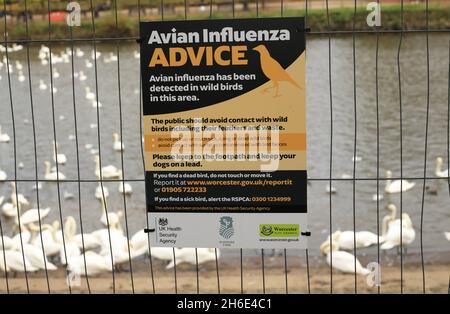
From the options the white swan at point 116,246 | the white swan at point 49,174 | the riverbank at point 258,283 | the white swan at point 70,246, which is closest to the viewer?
the riverbank at point 258,283

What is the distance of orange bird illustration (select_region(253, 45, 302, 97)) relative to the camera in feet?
10.8

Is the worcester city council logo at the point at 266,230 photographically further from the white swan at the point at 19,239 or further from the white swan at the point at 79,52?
the white swan at the point at 79,52

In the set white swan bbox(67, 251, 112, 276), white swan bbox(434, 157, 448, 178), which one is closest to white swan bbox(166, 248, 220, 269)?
white swan bbox(67, 251, 112, 276)

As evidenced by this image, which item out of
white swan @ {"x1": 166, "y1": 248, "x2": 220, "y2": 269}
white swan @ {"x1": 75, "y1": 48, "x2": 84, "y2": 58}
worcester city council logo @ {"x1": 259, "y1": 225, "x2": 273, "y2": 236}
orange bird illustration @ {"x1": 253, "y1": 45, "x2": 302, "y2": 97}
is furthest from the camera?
white swan @ {"x1": 75, "y1": 48, "x2": 84, "y2": 58}

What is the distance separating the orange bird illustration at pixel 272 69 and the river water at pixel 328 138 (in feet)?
20.6

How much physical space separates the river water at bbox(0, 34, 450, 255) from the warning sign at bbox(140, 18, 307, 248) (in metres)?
6.03

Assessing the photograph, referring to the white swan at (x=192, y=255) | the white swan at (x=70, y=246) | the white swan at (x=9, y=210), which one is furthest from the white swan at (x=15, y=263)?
the white swan at (x=9, y=210)

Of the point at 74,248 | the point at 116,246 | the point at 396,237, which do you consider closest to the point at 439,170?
the point at 396,237

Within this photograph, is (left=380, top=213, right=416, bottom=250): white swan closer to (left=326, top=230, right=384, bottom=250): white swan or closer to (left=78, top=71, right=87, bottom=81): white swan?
(left=326, top=230, right=384, bottom=250): white swan

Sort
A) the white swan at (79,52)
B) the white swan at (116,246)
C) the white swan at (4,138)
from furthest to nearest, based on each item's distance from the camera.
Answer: the white swan at (79,52), the white swan at (4,138), the white swan at (116,246)

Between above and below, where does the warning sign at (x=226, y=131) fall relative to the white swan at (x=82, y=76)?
below

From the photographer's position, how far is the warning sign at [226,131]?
3.30 metres

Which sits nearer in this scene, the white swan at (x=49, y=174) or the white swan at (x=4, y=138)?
the white swan at (x=49, y=174)
